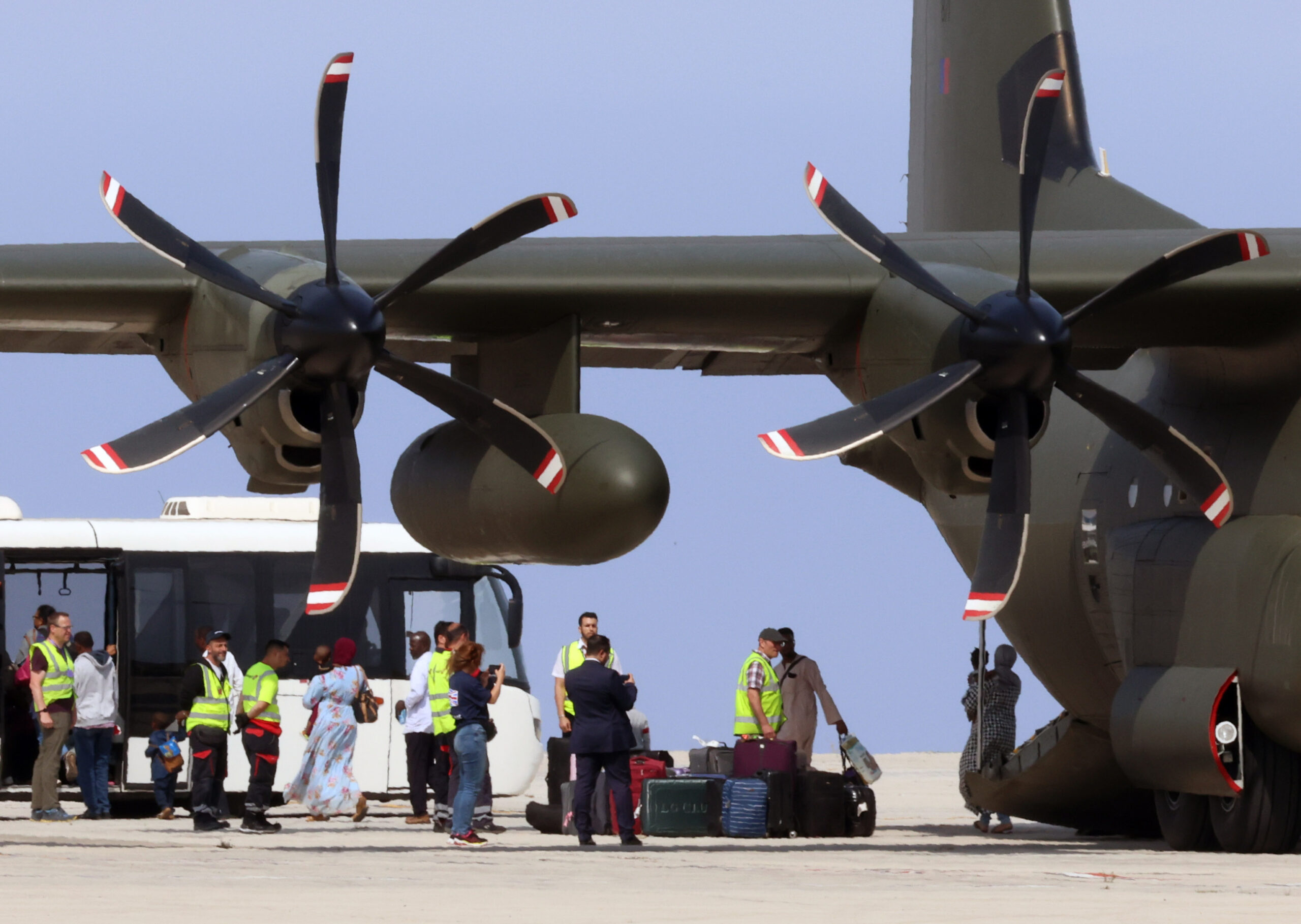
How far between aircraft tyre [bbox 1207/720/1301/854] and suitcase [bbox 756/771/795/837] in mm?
3947

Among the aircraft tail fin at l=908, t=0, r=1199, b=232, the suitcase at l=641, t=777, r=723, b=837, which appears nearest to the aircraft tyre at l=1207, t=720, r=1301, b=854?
the suitcase at l=641, t=777, r=723, b=837

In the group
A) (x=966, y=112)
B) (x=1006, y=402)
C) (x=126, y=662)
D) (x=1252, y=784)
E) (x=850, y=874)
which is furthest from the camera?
(x=126, y=662)

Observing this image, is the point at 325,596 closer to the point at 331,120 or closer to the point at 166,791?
→ the point at 331,120

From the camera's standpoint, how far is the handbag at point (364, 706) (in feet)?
64.5

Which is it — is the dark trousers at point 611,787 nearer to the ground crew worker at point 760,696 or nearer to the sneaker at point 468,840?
the sneaker at point 468,840

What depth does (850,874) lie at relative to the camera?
1266 centimetres

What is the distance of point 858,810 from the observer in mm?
17641

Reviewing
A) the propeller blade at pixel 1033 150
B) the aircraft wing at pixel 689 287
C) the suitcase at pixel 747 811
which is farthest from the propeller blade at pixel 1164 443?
the suitcase at pixel 747 811

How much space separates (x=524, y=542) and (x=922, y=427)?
9.16ft

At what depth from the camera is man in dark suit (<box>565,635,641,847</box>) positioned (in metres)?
15.3

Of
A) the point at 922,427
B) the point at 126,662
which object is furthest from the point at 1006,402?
the point at 126,662

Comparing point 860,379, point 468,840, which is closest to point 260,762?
point 468,840

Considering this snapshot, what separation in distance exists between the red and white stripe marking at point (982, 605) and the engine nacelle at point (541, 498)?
2122 mm

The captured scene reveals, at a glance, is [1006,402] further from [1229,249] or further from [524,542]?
[524,542]
